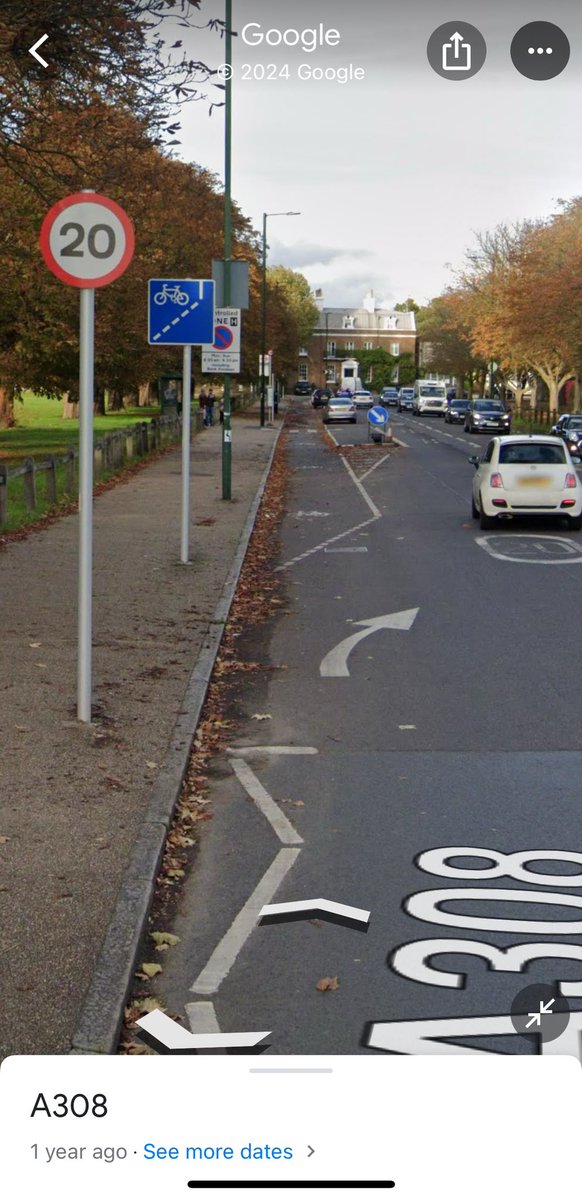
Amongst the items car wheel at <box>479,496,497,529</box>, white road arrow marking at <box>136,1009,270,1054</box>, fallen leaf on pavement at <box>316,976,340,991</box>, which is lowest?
fallen leaf on pavement at <box>316,976,340,991</box>

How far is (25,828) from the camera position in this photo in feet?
20.1

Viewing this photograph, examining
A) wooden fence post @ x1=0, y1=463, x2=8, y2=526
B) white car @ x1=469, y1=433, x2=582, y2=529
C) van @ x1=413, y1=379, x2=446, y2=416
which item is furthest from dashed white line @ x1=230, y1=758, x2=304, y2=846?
van @ x1=413, y1=379, x2=446, y2=416

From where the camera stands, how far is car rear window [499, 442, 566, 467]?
20.4 metres

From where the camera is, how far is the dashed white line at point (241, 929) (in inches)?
184

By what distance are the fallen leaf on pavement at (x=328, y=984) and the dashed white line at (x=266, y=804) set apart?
1.65 meters

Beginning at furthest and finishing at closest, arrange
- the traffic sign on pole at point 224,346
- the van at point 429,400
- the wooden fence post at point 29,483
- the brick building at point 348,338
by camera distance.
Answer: the brick building at point 348,338
the van at point 429,400
the traffic sign on pole at point 224,346
the wooden fence post at point 29,483

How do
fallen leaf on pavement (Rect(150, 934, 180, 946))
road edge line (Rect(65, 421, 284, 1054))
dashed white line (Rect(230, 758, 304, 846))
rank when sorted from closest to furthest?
road edge line (Rect(65, 421, 284, 1054)) < fallen leaf on pavement (Rect(150, 934, 180, 946)) < dashed white line (Rect(230, 758, 304, 846))

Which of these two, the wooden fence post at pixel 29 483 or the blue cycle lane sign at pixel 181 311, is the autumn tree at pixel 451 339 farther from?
the blue cycle lane sign at pixel 181 311

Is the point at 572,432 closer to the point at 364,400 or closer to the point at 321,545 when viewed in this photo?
the point at 321,545

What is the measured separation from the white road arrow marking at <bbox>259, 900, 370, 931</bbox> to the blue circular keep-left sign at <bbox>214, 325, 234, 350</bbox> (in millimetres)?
17905

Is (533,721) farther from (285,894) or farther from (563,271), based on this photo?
(563,271)

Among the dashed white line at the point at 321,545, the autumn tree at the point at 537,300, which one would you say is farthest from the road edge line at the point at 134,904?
the autumn tree at the point at 537,300

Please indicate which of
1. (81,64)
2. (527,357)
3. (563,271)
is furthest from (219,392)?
(81,64)

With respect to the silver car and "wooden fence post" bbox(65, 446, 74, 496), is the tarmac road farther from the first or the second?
the silver car
